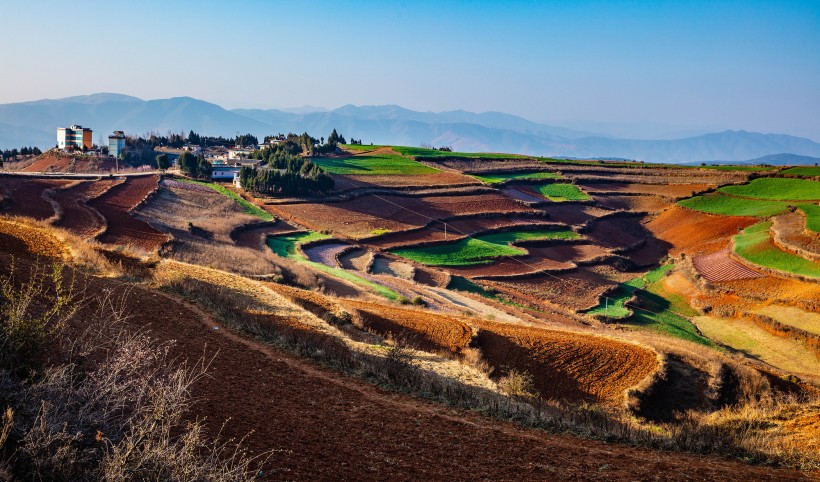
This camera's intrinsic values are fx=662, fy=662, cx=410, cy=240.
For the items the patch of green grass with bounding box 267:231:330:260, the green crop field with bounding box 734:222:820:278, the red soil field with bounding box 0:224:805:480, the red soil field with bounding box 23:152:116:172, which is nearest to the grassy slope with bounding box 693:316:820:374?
the green crop field with bounding box 734:222:820:278

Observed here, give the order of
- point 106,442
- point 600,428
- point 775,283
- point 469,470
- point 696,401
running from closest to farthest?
point 106,442, point 469,470, point 600,428, point 696,401, point 775,283

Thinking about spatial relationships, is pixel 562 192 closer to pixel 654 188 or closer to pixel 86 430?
pixel 654 188

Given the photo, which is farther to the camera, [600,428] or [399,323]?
[399,323]

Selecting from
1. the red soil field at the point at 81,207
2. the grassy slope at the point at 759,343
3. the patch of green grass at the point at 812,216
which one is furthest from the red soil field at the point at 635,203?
the red soil field at the point at 81,207

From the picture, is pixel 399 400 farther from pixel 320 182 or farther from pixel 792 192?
pixel 792 192

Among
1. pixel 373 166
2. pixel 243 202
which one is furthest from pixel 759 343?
pixel 373 166

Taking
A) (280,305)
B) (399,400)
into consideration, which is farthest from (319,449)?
(280,305)

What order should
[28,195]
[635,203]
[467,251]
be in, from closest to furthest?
1. [28,195]
2. [467,251]
3. [635,203]
